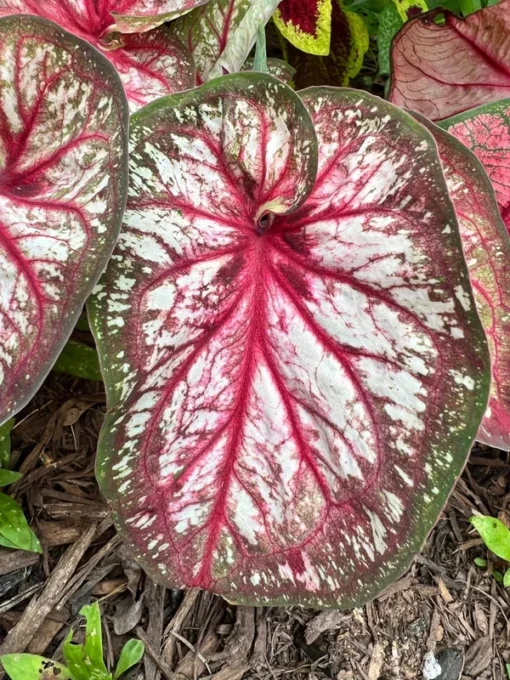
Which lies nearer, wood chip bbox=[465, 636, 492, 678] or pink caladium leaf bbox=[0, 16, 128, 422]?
pink caladium leaf bbox=[0, 16, 128, 422]

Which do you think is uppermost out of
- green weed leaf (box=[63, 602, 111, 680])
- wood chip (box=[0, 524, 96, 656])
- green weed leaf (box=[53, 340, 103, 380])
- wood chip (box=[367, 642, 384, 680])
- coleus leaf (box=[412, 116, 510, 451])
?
coleus leaf (box=[412, 116, 510, 451])

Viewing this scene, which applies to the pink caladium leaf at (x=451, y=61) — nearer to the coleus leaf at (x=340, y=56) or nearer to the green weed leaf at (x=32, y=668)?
the coleus leaf at (x=340, y=56)

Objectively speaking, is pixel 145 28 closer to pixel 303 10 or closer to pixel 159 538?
pixel 303 10

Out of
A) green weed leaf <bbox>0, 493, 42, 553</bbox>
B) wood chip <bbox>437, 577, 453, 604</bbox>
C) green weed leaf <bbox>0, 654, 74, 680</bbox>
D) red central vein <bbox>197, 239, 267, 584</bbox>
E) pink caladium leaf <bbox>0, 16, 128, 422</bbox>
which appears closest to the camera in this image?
pink caladium leaf <bbox>0, 16, 128, 422</bbox>

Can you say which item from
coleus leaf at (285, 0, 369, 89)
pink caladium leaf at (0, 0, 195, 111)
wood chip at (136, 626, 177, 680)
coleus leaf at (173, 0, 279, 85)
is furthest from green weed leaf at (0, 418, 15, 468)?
coleus leaf at (285, 0, 369, 89)

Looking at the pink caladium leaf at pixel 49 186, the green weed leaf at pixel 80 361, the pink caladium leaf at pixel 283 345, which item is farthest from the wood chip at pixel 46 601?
the pink caladium leaf at pixel 49 186

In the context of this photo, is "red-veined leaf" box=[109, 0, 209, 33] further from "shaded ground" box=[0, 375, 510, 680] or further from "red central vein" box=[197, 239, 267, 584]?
"shaded ground" box=[0, 375, 510, 680]
